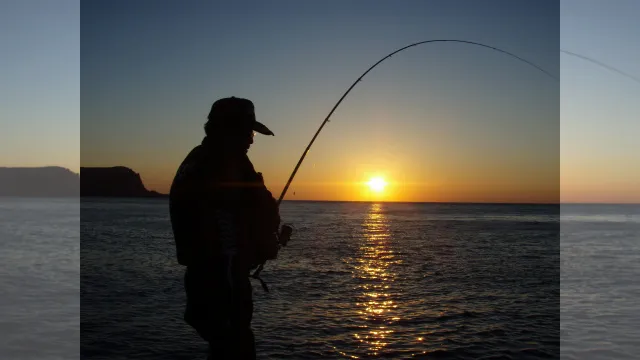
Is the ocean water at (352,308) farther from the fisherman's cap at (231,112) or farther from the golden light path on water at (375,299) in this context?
the fisherman's cap at (231,112)

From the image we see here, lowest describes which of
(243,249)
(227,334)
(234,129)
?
(227,334)

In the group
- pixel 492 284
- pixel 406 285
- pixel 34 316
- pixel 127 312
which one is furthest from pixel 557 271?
pixel 34 316

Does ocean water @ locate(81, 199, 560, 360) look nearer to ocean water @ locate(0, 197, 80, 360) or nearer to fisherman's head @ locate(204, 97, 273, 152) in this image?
ocean water @ locate(0, 197, 80, 360)

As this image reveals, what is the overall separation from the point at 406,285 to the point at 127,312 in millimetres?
8747

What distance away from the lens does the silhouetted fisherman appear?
11.0 ft

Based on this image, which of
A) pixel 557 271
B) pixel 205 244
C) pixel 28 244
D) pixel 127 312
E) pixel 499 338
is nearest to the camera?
pixel 205 244

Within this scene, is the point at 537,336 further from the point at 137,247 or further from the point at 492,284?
the point at 137,247

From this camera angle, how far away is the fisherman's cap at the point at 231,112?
3672 mm

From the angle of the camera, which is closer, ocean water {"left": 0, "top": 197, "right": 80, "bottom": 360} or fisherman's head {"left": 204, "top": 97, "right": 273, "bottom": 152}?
fisherman's head {"left": 204, "top": 97, "right": 273, "bottom": 152}

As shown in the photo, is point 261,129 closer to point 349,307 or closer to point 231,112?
point 231,112

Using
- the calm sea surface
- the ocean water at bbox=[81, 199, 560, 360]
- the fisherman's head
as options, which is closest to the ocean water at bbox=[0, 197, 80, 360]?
the calm sea surface

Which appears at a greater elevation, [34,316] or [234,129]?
[234,129]

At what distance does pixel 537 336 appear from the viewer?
484 inches

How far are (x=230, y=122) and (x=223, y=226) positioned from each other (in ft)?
2.12
